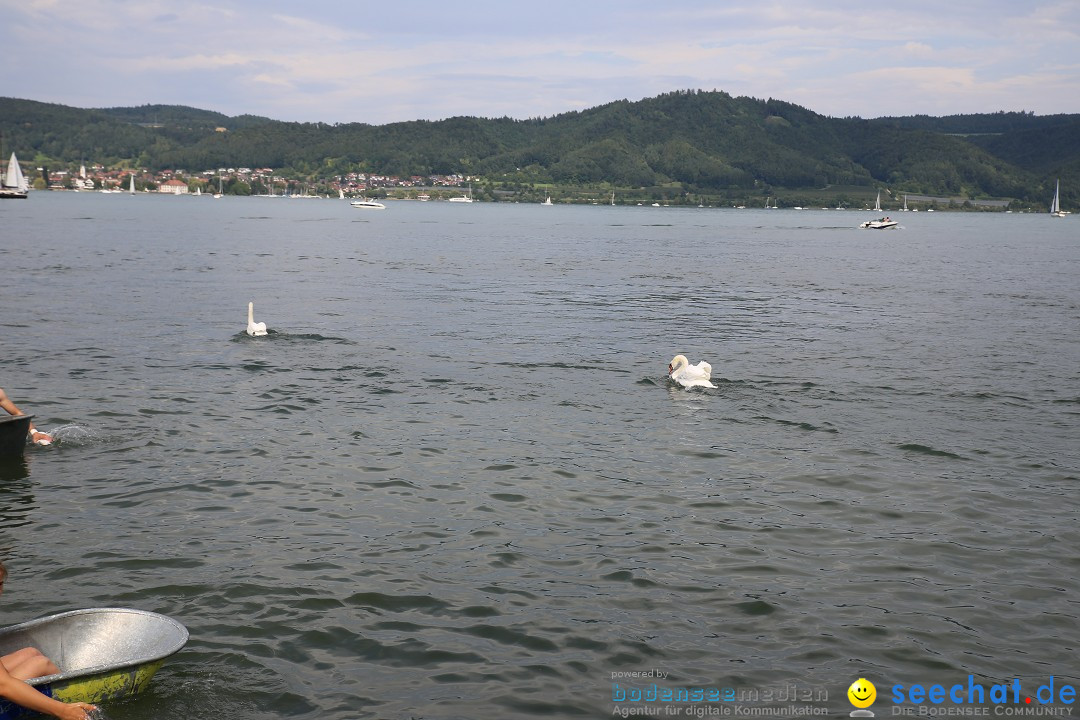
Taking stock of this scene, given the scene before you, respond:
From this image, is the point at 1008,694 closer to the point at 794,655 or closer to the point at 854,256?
the point at 794,655

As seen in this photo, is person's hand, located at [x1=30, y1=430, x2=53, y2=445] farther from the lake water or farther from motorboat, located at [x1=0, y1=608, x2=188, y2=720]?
motorboat, located at [x1=0, y1=608, x2=188, y2=720]

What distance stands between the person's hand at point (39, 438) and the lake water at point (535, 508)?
349mm

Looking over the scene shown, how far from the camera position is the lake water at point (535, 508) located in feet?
31.3

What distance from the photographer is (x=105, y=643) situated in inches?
338

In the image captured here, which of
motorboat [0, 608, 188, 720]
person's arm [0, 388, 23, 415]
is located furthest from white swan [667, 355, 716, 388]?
motorboat [0, 608, 188, 720]

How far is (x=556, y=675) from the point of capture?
925cm

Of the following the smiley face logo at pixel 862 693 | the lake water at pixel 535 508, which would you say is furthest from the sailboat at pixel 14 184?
the smiley face logo at pixel 862 693

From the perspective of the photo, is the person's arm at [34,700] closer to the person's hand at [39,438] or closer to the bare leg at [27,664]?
the bare leg at [27,664]

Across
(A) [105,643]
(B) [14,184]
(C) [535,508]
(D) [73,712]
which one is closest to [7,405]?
(A) [105,643]

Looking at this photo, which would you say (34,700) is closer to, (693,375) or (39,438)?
(39,438)

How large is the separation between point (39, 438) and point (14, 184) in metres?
193

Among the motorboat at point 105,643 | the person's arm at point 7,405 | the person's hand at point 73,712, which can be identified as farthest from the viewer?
the person's arm at point 7,405

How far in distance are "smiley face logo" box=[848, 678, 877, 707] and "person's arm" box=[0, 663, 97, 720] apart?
7168 mm

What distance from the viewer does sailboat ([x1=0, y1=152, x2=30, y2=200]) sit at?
569 ft
